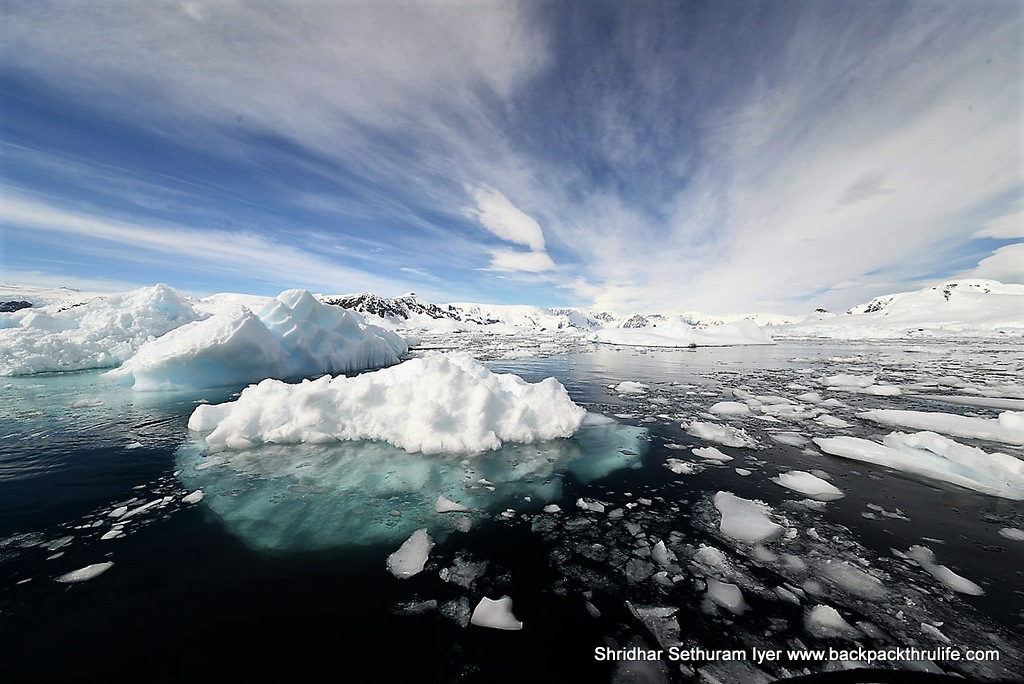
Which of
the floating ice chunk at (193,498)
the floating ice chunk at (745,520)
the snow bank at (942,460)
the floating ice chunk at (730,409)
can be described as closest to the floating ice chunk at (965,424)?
the snow bank at (942,460)

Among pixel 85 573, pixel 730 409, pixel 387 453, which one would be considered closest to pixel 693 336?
pixel 730 409

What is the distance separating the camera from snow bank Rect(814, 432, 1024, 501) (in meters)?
4.87

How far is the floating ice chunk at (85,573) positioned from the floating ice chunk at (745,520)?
630 cm

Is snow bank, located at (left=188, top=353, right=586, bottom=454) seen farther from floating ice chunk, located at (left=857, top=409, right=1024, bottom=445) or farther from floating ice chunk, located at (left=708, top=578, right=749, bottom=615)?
floating ice chunk, located at (left=857, top=409, right=1024, bottom=445)

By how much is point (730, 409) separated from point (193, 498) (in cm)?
1104

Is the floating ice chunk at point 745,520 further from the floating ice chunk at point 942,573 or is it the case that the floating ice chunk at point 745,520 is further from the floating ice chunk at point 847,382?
the floating ice chunk at point 847,382

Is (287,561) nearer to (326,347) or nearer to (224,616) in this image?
(224,616)

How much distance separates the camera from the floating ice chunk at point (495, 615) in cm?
274

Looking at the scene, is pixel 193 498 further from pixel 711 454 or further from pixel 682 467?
pixel 711 454

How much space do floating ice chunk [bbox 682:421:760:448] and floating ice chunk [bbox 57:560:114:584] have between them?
8751mm

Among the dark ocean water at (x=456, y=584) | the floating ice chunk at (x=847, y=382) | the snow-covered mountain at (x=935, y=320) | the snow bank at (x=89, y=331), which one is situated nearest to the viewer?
the dark ocean water at (x=456, y=584)

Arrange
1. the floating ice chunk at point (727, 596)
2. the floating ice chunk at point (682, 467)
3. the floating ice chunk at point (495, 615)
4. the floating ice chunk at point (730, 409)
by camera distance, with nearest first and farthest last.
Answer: the floating ice chunk at point (495, 615)
the floating ice chunk at point (727, 596)
the floating ice chunk at point (682, 467)
the floating ice chunk at point (730, 409)

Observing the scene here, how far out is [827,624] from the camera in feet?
8.91

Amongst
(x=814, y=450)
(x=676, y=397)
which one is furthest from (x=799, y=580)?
(x=676, y=397)
